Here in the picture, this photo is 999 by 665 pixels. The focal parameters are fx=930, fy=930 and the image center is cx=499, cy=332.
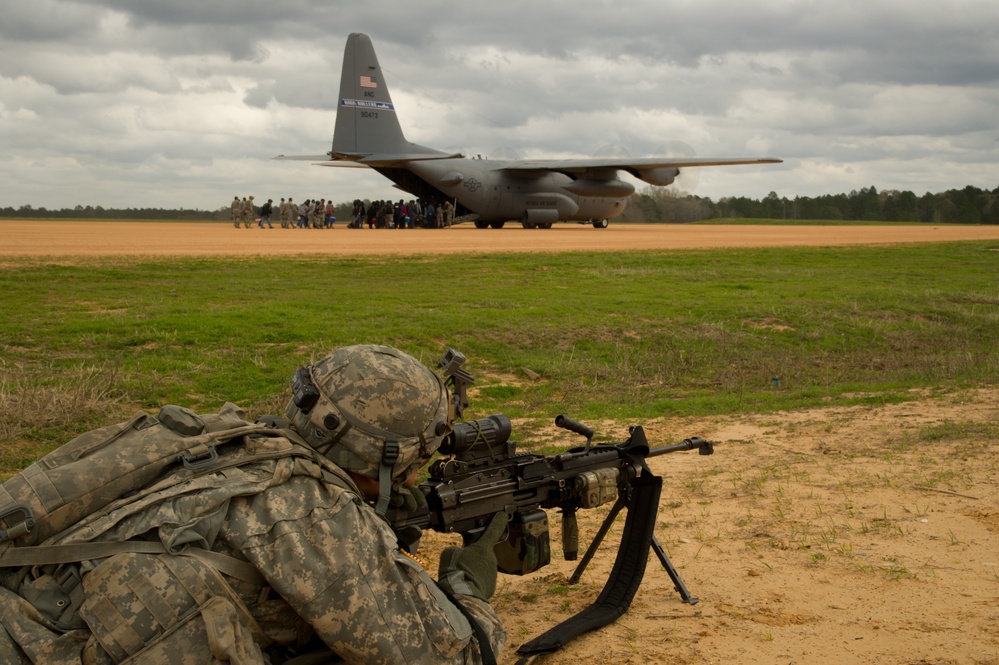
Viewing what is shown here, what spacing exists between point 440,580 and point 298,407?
959mm

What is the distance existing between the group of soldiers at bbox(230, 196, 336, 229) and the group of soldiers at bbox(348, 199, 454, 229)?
1.82 metres

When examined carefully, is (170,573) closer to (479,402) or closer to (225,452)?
(225,452)

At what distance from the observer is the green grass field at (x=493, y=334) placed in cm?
1104

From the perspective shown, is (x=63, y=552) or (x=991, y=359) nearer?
(x=63, y=552)

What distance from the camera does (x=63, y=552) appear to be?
305 centimetres

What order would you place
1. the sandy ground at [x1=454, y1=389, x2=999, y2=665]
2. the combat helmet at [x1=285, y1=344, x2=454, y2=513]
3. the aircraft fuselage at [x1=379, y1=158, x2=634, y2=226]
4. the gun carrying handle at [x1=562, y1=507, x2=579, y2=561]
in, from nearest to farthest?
the combat helmet at [x1=285, y1=344, x2=454, y2=513]
the sandy ground at [x1=454, y1=389, x2=999, y2=665]
the gun carrying handle at [x1=562, y1=507, x2=579, y2=561]
the aircraft fuselage at [x1=379, y1=158, x2=634, y2=226]

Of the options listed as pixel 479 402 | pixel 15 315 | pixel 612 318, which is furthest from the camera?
pixel 612 318

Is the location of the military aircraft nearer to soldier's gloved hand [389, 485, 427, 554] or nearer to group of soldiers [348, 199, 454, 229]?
group of soldiers [348, 199, 454, 229]

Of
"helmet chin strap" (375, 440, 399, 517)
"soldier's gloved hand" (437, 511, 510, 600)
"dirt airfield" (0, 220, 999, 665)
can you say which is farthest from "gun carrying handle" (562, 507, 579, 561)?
"helmet chin strap" (375, 440, 399, 517)

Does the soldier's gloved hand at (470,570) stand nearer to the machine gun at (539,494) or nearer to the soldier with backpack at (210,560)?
the soldier with backpack at (210,560)

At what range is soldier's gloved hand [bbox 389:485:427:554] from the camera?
4.17 metres

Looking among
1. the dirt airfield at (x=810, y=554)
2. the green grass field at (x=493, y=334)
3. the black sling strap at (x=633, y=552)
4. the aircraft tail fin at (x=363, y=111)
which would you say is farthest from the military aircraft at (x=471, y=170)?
Result: the black sling strap at (x=633, y=552)

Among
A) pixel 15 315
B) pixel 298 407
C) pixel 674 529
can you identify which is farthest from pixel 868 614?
pixel 15 315

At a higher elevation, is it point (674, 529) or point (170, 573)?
point (170, 573)
